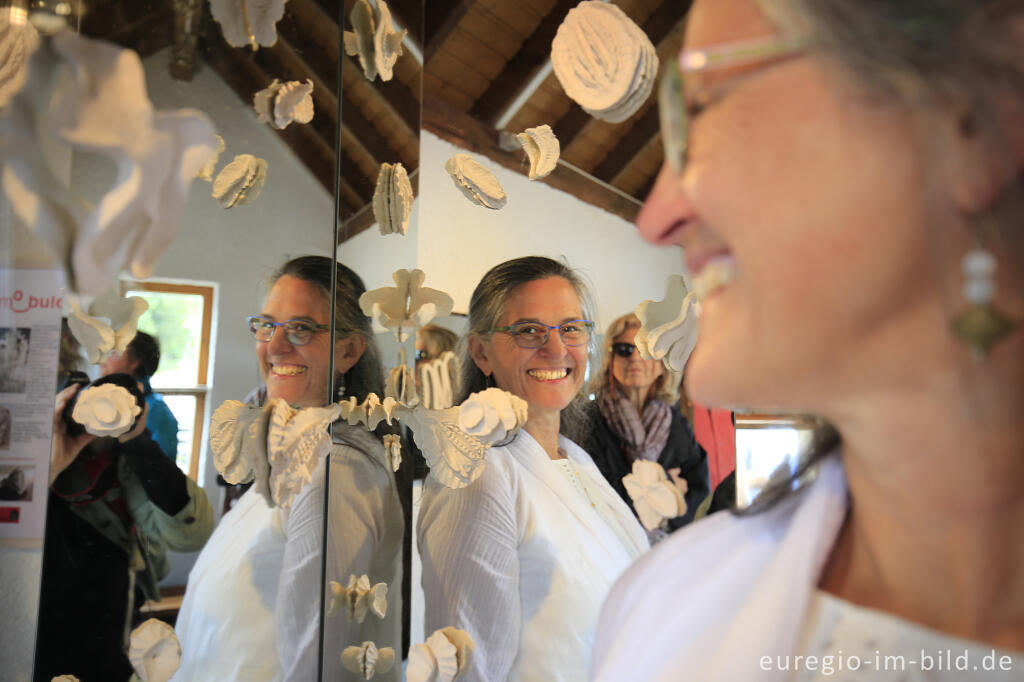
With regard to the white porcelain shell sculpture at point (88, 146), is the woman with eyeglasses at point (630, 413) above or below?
below

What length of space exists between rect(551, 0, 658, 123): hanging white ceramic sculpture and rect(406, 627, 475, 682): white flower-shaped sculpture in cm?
72

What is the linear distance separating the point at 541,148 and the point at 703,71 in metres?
0.55

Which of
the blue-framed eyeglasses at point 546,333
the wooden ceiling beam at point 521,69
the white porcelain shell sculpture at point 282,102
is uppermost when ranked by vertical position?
the wooden ceiling beam at point 521,69

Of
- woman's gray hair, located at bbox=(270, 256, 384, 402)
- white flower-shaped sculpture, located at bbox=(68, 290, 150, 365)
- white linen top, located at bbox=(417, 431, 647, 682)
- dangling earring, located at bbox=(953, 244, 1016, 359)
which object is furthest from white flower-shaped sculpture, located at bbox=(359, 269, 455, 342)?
dangling earring, located at bbox=(953, 244, 1016, 359)

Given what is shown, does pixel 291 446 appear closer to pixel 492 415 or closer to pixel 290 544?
pixel 290 544

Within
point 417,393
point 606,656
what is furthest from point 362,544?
point 606,656

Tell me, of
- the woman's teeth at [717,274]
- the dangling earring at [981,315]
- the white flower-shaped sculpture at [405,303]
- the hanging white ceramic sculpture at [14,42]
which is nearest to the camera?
the dangling earring at [981,315]

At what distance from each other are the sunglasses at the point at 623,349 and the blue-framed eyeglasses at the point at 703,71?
0.53 meters

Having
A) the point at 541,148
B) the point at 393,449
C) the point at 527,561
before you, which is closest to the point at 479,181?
the point at 541,148

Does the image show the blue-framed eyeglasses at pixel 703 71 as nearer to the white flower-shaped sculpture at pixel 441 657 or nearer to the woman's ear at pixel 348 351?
the woman's ear at pixel 348 351

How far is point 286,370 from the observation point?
912mm

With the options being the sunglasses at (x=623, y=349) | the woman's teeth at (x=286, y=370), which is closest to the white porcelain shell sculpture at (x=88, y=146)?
the woman's teeth at (x=286, y=370)

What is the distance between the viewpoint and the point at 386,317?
1.10 m

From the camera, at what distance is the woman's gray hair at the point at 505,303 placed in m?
1.03
